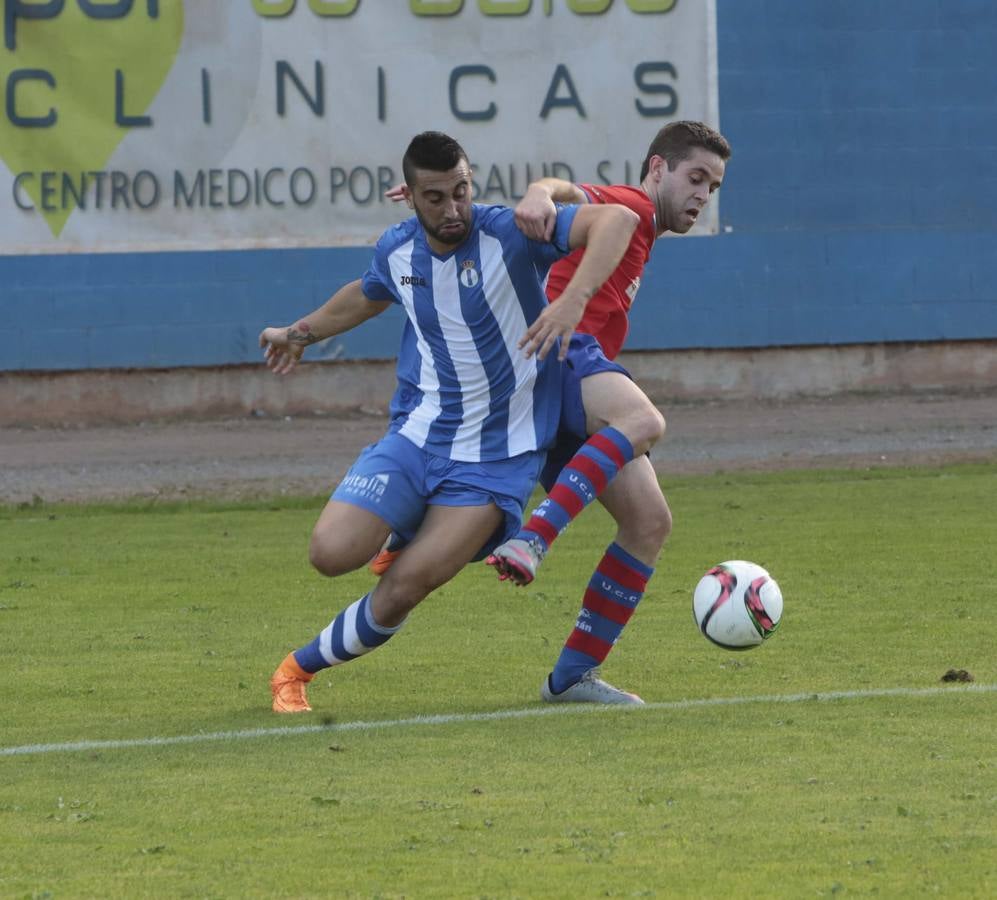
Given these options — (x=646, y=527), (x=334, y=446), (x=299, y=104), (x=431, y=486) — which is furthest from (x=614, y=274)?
(x=299, y=104)

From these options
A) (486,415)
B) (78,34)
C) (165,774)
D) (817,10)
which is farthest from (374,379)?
(165,774)

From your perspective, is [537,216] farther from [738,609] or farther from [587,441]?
[738,609]

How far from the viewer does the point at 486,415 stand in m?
6.65

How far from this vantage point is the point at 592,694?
21.8 ft

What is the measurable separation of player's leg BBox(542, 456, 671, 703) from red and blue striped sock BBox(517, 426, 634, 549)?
0.26m

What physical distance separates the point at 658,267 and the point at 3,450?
6427 millimetres

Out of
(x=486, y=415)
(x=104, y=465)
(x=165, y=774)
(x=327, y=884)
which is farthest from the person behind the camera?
(x=104, y=465)

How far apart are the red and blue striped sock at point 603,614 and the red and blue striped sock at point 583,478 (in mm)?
413

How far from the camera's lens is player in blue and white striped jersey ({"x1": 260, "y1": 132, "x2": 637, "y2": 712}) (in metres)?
6.46

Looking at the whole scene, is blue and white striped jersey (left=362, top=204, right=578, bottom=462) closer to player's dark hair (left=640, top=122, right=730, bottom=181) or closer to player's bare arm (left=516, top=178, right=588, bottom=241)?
player's bare arm (left=516, top=178, right=588, bottom=241)

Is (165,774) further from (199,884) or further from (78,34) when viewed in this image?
(78,34)

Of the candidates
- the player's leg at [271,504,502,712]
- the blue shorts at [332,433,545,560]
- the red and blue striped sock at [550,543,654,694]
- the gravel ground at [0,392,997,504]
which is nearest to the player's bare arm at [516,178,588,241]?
the blue shorts at [332,433,545,560]

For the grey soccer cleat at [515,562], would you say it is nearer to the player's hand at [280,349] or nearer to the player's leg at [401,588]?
the player's leg at [401,588]

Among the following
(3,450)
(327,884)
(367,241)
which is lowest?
(3,450)
